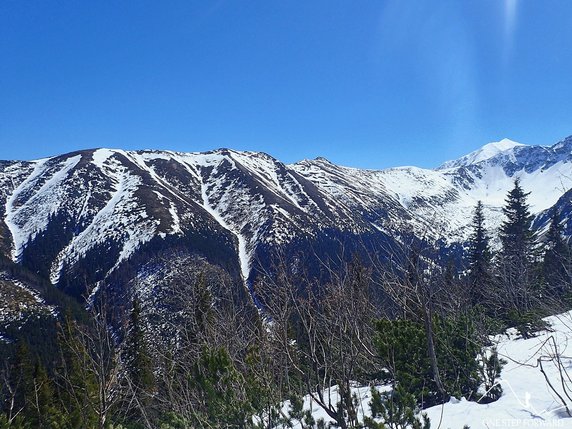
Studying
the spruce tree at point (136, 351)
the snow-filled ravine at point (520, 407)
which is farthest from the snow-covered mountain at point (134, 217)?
the snow-filled ravine at point (520, 407)

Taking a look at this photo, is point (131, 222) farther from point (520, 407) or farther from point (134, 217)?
point (520, 407)

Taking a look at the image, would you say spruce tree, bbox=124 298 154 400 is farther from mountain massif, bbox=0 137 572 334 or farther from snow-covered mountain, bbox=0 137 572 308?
snow-covered mountain, bbox=0 137 572 308

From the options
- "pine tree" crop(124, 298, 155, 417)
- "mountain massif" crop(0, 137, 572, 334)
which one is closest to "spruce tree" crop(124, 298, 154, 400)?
"pine tree" crop(124, 298, 155, 417)

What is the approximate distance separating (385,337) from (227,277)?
5030 millimetres

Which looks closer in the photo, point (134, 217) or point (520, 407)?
point (520, 407)

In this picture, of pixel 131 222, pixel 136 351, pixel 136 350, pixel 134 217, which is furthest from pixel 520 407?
pixel 134 217

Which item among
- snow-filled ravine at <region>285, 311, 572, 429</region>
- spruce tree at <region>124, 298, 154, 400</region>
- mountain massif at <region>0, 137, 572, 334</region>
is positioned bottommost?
snow-filled ravine at <region>285, 311, 572, 429</region>

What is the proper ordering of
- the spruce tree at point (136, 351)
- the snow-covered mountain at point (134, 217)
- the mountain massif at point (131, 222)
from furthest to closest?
the snow-covered mountain at point (134, 217), the mountain massif at point (131, 222), the spruce tree at point (136, 351)

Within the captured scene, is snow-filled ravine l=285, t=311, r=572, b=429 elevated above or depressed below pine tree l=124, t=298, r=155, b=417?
below

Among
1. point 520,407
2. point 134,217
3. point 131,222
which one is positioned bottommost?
point 520,407

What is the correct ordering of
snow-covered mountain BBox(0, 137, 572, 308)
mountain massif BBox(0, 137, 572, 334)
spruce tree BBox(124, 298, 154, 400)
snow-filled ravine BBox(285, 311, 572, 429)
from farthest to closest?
snow-covered mountain BBox(0, 137, 572, 308)
mountain massif BBox(0, 137, 572, 334)
spruce tree BBox(124, 298, 154, 400)
snow-filled ravine BBox(285, 311, 572, 429)

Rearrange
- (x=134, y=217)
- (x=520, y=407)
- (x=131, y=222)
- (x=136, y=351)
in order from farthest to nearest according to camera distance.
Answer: (x=134, y=217), (x=131, y=222), (x=136, y=351), (x=520, y=407)

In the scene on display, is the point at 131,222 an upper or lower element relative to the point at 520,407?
upper

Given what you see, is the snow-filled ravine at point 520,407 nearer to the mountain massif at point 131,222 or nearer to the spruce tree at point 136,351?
the spruce tree at point 136,351
